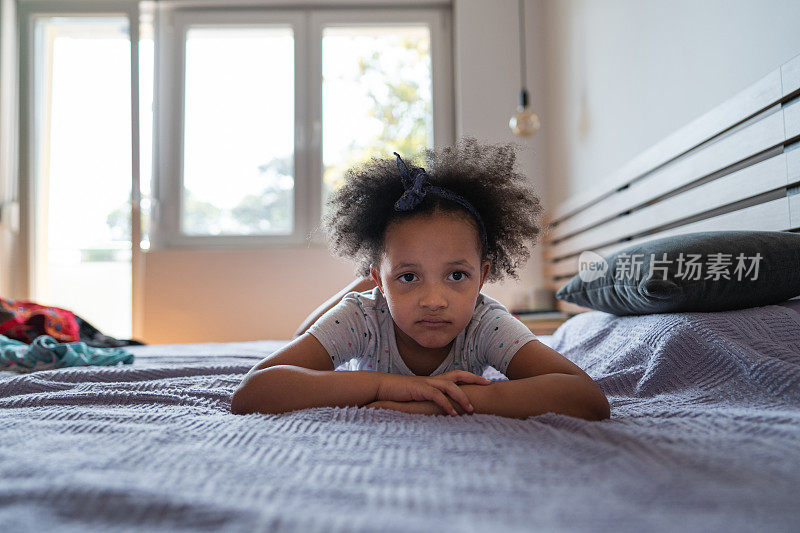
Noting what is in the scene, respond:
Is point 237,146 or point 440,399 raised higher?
point 237,146

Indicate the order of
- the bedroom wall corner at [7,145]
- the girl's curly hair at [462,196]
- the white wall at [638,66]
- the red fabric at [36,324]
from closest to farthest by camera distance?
the girl's curly hair at [462,196]
the white wall at [638,66]
the red fabric at [36,324]
the bedroom wall corner at [7,145]

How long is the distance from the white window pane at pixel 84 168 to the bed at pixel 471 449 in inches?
91.0

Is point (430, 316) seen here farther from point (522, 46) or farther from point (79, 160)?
point (79, 160)

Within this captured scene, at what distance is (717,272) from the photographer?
1.03 meters

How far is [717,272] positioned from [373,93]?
9.00 feet

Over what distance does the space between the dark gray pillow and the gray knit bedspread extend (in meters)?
0.05

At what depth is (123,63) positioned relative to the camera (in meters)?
3.37

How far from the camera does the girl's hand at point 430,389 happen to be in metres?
0.84

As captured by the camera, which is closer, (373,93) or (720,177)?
(720,177)

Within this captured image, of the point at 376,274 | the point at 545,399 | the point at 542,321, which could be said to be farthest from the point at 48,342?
the point at 542,321

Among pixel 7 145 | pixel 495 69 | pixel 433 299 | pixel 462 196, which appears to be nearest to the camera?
pixel 433 299

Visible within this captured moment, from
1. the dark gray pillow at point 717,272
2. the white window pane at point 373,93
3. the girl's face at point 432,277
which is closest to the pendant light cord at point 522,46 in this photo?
the white window pane at point 373,93

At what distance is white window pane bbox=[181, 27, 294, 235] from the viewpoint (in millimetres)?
3449

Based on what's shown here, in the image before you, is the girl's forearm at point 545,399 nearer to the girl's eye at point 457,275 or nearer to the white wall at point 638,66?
the girl's eye at point 457,275
